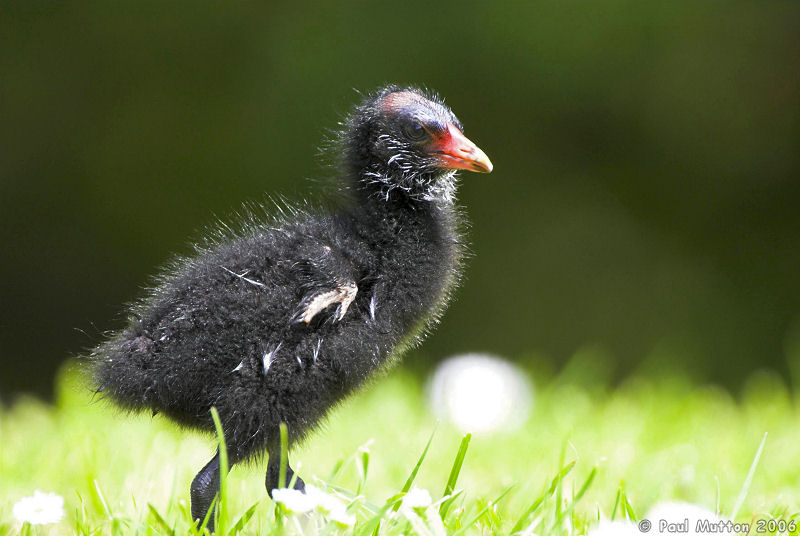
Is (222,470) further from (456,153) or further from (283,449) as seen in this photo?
(456,153)

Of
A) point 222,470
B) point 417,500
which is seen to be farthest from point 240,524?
point 417,500

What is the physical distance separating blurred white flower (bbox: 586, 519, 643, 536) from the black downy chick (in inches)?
22.7

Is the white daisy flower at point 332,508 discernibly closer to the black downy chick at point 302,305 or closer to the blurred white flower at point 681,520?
the black downy chick at point 302,305

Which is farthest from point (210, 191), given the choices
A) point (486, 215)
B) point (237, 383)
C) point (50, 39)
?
point (237, 383)

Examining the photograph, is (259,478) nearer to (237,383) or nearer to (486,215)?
(237,383)

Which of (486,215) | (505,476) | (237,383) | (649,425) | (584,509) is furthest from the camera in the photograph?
(486,215)

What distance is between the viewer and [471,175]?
414 cm

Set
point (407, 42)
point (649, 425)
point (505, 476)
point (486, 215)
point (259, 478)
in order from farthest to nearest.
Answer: point (486, 215), point (407, 42), point (649, 425), point (259, 478), point (505, 476)

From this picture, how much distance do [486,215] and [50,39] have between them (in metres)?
2.21

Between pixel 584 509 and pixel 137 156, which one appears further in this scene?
pixel 137 156

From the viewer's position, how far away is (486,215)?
4.30 meters

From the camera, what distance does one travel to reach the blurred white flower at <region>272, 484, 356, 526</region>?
1565mm

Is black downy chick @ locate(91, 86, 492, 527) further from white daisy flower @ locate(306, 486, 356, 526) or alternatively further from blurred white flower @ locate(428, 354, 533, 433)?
blurred white flower @ locate(428, 354, 533, 433)

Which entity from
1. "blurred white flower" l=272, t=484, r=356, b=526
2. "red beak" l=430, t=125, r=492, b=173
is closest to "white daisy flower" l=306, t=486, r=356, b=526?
"blurred white flower" l=272, t=484, r=356, b=526
